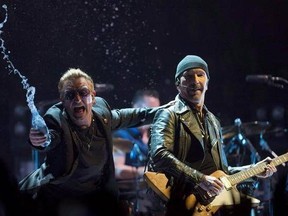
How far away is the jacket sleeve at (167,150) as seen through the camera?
12.8 ft

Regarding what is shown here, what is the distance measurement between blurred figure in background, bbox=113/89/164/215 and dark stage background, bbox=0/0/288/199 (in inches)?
15.7

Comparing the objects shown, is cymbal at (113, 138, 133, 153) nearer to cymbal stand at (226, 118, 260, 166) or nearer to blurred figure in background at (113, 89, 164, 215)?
Answer: blurred figure in background at (113, 89, 164, 215)

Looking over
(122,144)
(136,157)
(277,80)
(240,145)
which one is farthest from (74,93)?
(240,145)

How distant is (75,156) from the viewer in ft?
12.9

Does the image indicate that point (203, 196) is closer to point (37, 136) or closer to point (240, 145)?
point (37, 136)

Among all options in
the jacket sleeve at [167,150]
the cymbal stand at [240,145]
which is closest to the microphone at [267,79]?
the cymbal stand at [240,145]

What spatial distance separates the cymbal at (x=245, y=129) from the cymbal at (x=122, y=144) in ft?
4.25

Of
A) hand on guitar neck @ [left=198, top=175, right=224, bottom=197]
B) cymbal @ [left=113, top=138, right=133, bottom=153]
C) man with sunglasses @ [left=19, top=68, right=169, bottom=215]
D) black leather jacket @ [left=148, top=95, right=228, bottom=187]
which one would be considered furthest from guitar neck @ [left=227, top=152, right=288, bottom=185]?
cymbal @ [left=113, top=138, right=133, bottom=153]

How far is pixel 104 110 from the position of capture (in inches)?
167

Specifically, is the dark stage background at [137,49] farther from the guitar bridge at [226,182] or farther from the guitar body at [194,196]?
the guitar bridge at [226,182]

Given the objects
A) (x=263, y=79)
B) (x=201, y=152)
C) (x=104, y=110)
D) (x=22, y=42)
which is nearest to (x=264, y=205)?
(x=263, y=79)

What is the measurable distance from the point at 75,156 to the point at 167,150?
0.72 meters

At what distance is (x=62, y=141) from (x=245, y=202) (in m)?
2.03

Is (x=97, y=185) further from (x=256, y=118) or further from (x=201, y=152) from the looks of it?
(x=256, y=118)
